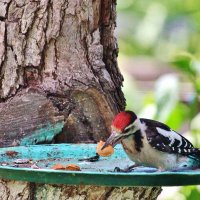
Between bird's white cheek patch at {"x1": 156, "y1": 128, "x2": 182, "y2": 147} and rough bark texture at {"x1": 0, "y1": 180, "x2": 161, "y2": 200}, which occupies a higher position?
bird's white cheek patch at {"x1": 156, "y1": 128, "x2": 182, "y2": 147}

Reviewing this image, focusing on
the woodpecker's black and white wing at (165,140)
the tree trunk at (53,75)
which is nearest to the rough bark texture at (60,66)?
the tree trunk at (53,75)

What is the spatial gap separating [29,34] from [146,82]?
5069 mm

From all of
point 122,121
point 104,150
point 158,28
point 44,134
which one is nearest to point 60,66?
point 44,134

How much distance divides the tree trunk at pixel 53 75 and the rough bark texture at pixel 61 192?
518mm

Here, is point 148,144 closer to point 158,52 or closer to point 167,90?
point 167,90

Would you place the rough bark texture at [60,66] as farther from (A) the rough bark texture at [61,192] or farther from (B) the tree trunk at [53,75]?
(A) the rough bark texture at [61,192]

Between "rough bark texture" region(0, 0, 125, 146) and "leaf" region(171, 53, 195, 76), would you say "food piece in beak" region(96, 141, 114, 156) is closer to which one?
"rough bark texture" region(0, 0, 125, 146)

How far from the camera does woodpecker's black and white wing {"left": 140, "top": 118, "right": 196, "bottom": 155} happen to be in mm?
3881

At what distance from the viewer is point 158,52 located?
35.1ft

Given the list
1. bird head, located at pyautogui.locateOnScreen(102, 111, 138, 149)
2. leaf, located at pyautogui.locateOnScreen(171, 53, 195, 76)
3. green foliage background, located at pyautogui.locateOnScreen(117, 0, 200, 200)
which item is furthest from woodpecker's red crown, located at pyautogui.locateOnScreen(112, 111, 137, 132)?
green foliage background, located at pyautogui.locateOnScreen(117, 0, 200, 200)

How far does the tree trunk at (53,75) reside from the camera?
4.30 meters

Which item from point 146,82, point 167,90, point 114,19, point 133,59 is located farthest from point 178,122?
point 133,59

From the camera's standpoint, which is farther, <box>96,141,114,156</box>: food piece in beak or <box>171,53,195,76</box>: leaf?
<box>171,53,195,76</box>: leaf

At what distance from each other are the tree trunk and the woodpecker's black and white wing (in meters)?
0.50
